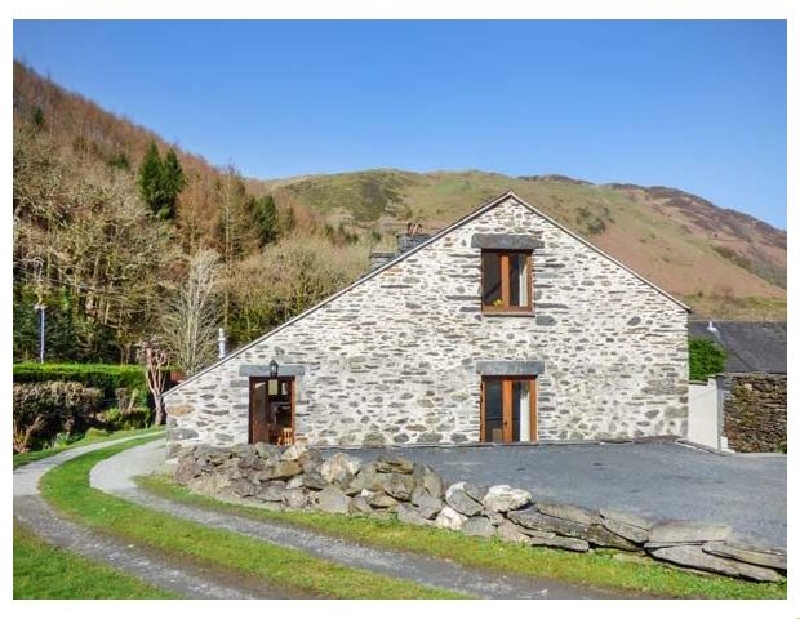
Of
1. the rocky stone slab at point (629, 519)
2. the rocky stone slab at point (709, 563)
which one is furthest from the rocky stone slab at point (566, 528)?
the rocky stone slab at point (709, 563)

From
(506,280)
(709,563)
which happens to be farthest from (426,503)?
(506,280)

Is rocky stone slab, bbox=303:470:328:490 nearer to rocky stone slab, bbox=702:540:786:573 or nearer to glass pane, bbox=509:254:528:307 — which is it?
rocky stone slab, bbox=702:540:786:573

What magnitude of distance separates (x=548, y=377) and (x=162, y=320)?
15.5 m

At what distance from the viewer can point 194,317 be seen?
23156mm

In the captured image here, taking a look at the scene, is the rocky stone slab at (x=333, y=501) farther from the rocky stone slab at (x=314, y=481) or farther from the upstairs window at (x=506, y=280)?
the upstairs window at (x=506, y=280)

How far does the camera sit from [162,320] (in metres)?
23.6

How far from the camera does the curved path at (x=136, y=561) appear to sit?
5.83m

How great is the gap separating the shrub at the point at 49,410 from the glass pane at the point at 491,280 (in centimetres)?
980

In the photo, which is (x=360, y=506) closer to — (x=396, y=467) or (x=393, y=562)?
(x=396, y=467)

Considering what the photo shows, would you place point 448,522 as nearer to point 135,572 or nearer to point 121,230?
point 135,572

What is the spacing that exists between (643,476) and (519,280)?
441 cm

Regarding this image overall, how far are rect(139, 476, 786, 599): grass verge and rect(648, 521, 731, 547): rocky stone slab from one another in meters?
0.24

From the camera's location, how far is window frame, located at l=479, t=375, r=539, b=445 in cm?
1229
